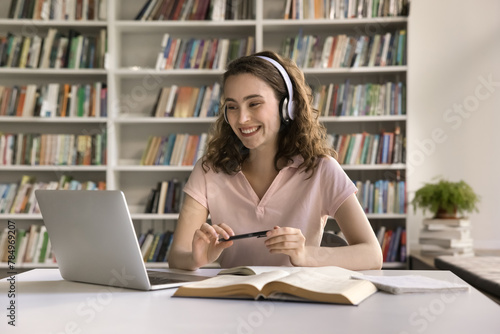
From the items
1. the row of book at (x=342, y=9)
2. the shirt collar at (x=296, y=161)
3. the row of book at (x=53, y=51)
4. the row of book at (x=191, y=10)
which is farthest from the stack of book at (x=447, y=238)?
the row of book at (x=53, y=51)

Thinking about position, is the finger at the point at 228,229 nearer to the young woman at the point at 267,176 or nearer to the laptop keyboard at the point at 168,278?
the laptop keyboard at the point at 168,278

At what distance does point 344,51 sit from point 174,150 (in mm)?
1296

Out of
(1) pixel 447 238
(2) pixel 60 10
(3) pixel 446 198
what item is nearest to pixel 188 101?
(2) pixel 60 10

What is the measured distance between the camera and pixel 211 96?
12.6ft

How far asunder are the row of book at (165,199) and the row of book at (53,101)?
2.16ft

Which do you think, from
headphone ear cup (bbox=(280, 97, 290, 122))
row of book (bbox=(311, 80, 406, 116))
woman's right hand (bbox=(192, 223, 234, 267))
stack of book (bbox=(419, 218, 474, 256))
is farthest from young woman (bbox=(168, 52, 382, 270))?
stack of book (bbox=(419, 218, 474, 256))

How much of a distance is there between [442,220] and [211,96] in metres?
1.68

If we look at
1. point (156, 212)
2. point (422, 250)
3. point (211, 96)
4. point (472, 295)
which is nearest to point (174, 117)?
point (211, 96)

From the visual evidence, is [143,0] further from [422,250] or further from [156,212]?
[422,250]

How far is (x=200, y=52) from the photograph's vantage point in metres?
A: 3.86

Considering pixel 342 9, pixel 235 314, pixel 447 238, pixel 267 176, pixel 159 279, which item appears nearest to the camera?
pixel 235 314

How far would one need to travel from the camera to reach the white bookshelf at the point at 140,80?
381 cm

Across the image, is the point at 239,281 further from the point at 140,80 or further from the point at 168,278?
the point at 140,80

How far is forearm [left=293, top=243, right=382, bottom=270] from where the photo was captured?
1485mm
